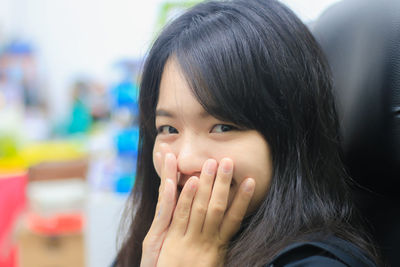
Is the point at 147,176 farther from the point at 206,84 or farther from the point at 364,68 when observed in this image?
the point at 364,68

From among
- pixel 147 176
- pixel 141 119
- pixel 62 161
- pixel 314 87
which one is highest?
pixel 314 87

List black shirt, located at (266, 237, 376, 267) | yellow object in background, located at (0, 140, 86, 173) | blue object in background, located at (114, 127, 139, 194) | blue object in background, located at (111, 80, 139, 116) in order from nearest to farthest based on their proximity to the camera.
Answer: black shirt, located at (266, 237, 376, 267) → blue object in background, located at (114, 127, 139, 194) → blue object in background, located at (111, 80, 139, 116) → yellow object in background, located at (0, 140, 86, 173)

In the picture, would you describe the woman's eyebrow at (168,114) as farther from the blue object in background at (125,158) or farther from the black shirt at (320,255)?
the blue object in background at (125,158)

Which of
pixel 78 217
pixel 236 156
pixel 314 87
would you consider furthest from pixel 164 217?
pixel 78 217

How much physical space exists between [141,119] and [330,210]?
38cm

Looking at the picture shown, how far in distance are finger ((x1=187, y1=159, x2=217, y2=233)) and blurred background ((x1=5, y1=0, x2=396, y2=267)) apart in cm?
34

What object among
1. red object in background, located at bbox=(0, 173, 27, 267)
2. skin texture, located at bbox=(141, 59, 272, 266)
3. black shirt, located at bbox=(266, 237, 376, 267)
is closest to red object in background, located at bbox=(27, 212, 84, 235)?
red object in background, located at bbox=(0, 173, 27, 267)

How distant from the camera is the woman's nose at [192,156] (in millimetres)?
699

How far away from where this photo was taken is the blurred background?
1.52 metres

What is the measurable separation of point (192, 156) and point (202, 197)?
0.07 m

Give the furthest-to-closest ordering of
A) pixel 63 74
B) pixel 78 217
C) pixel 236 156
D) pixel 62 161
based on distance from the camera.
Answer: pixel 63 74
pixel 62 161
pixel 78 217
pixel 236 156

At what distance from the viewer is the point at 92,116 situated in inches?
116

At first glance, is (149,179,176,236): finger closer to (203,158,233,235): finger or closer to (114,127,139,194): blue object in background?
(203,158,233,235): finger

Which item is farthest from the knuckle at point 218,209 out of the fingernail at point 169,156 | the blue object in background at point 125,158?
the blue object in background at point 125,158
